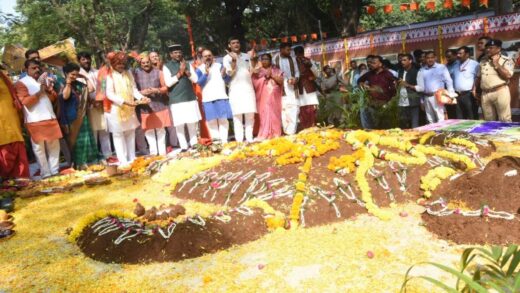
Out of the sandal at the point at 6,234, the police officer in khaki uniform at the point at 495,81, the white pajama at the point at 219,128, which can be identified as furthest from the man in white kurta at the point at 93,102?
the police officer in khaki uniform at the point at 495,81

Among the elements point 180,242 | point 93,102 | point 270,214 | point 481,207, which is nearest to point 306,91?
point 93,102

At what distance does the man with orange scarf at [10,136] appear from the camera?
6691 mm

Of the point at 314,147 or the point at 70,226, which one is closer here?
the point at 70,226

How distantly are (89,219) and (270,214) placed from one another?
1908 mm

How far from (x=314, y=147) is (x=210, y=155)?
2.45 m

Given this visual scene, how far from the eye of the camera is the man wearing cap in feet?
25.7

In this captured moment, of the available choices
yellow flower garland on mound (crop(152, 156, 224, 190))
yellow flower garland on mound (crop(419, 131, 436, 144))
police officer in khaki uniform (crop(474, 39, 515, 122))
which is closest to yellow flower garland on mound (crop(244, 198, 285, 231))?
yellow flower garland on mound (crop(152, 156, 224, 190))

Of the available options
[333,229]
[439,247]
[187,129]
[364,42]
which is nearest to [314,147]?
[333,229]

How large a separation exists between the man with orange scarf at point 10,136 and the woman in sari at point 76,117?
2.31 feet

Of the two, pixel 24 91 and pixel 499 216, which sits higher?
pixel 24 91

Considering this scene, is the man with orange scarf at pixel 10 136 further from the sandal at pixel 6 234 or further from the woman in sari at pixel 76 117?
the sandal at pixel 6 234

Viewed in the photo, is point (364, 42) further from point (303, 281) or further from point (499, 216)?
point (303, 281)

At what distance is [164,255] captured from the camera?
373cm

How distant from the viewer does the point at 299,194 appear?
14.8ft
